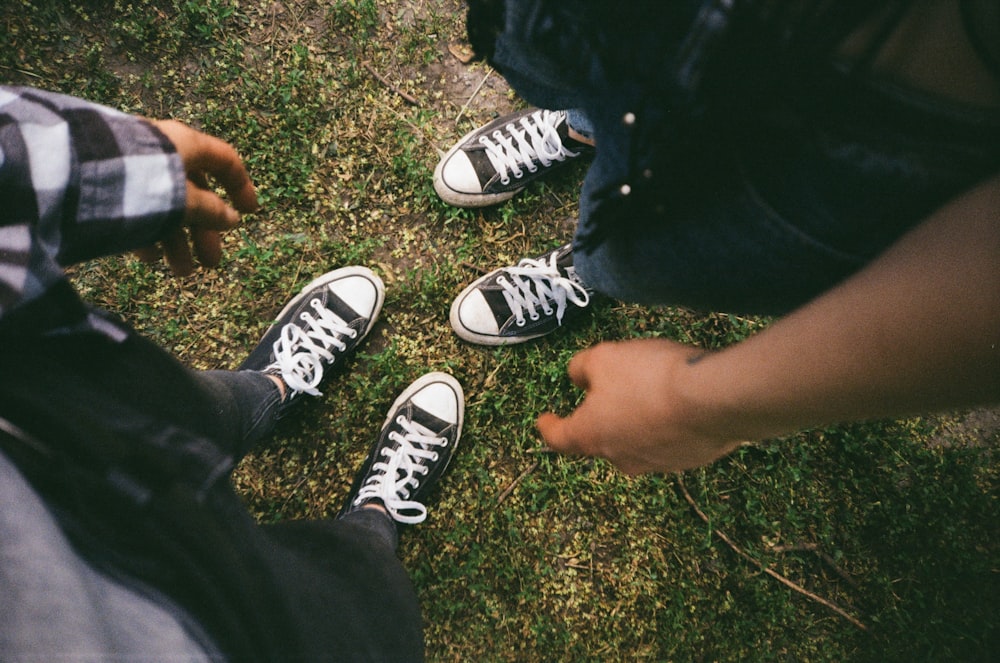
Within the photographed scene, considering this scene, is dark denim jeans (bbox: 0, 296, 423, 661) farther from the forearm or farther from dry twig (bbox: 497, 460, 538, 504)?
dry twig (bbox: 497, 460, 538, 504)

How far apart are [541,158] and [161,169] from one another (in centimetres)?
145

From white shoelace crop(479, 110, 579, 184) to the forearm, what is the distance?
1493mm

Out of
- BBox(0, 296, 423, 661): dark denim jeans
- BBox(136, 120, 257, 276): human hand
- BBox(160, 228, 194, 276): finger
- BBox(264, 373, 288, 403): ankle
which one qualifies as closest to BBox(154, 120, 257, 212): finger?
BBox(136, 120, 257, 276): human hand

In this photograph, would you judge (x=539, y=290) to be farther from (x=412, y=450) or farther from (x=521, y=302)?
(x=412, y=450)

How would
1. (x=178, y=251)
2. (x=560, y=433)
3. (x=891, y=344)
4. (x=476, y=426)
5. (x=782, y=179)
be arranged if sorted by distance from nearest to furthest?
(x=891, y=344) < (x=782, y=179) < (x=560, y=433) < (x=178, y=251) < (x=476, y=426)

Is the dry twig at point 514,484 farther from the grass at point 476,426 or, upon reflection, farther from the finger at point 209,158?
the finger at point 209,158

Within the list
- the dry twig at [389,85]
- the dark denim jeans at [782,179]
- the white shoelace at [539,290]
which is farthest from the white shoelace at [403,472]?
the dry twig at [389,85]

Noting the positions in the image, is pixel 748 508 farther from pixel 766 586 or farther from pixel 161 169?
pixel 161 169

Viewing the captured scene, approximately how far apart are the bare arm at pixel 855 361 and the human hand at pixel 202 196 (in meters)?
0.86

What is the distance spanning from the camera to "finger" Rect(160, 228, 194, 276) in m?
1.07

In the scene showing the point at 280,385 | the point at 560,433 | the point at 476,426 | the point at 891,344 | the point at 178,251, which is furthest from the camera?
the point at 476,426

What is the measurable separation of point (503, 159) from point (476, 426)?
108 centimetres

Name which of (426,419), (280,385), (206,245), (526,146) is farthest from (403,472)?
(526,146)

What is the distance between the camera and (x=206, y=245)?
43.2 inches
